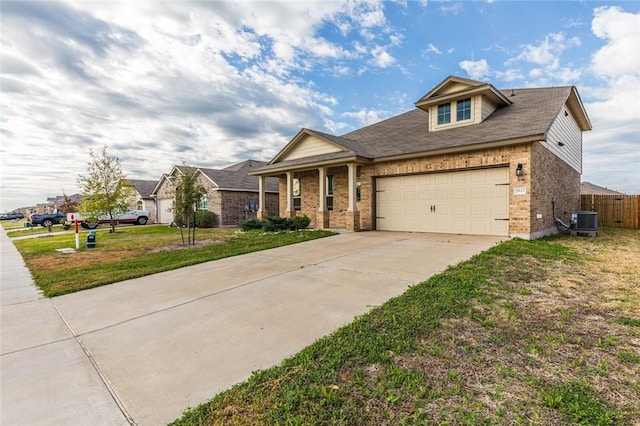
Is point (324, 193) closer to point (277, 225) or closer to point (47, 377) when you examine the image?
point (277, 225)

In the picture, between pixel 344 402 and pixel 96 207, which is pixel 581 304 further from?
pixel 96 207

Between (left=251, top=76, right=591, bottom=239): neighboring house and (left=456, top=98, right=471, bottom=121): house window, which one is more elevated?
(left=456, top=98, right=471, bottom=121): house window

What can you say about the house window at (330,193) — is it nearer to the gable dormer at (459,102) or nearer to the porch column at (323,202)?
the porch column at (323,202)

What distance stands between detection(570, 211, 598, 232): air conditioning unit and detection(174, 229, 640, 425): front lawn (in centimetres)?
809

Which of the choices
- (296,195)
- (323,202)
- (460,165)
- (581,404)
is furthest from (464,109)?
(581,404)

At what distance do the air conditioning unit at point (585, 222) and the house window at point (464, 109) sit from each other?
217 inches

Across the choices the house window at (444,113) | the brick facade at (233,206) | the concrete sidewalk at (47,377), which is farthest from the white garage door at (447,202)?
the brick facade at (233,206)

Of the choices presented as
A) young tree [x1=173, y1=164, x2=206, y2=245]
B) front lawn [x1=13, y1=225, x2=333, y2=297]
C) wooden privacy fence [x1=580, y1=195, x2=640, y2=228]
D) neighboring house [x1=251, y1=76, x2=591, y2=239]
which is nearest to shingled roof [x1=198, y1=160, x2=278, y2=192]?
neighboring house [x1=251, y1=76, x2=591, y2=239]

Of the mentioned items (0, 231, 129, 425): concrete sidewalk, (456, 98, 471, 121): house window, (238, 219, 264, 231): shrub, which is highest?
(456, 98, 471, 121): house window

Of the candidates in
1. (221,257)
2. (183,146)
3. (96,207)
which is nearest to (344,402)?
(221,257)

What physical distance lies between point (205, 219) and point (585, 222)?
2047cm

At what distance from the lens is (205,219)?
68.4 feet

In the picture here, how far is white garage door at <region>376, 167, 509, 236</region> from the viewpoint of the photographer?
33.5 ft

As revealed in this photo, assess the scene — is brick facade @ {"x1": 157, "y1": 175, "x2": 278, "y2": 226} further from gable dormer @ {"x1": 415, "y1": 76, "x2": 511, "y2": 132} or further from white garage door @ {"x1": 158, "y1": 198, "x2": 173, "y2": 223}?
gable dormer @ {"x1": 415, "y1": 76, "x2": 511, "y2": 132}
